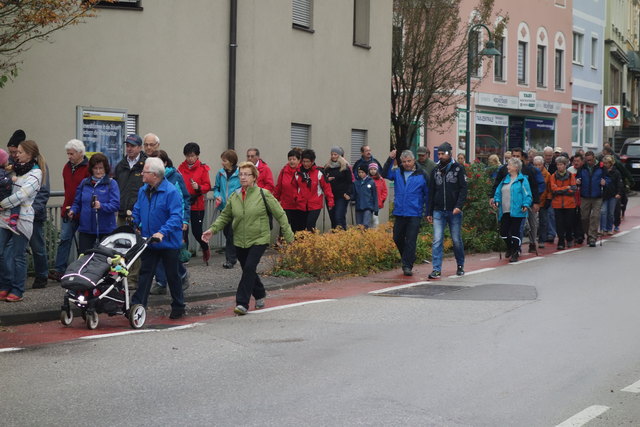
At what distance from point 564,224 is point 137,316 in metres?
12.1

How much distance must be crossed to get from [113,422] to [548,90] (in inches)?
1626

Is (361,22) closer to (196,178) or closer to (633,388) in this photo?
(196,178)

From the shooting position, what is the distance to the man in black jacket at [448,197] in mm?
15523

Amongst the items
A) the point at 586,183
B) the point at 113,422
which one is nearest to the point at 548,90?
the point at 586,183

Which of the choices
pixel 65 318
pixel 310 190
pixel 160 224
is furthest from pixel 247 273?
pixel 310 190

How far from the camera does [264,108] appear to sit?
63.7 ft

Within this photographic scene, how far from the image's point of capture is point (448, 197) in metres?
15.6

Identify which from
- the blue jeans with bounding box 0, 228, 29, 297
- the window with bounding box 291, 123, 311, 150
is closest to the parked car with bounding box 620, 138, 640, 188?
the window with bounding box 291, 123, 311, 150

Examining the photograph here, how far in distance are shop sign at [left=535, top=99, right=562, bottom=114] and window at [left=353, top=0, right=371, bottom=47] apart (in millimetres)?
21957

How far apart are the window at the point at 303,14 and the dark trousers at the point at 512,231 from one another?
580cm

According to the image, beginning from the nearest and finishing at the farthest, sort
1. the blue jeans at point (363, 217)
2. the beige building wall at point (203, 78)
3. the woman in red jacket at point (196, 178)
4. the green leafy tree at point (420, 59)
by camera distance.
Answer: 1. the woman in red jacket at point (196, 178)
2. the beige building wall at point (203, 78)
3. the blue jeans at point (363, 217)
4. the green leafy tree at point (420, 59)

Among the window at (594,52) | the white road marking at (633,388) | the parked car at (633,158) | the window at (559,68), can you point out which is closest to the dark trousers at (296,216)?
the white road marking at (633,388)

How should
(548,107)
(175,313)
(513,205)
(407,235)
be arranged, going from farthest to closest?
(548,107) → (513,205) → (407,235) → (175,313)

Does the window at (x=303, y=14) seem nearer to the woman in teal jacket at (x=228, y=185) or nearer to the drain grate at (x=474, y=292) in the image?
the woman in teal jacket at (x=228, y=185)
